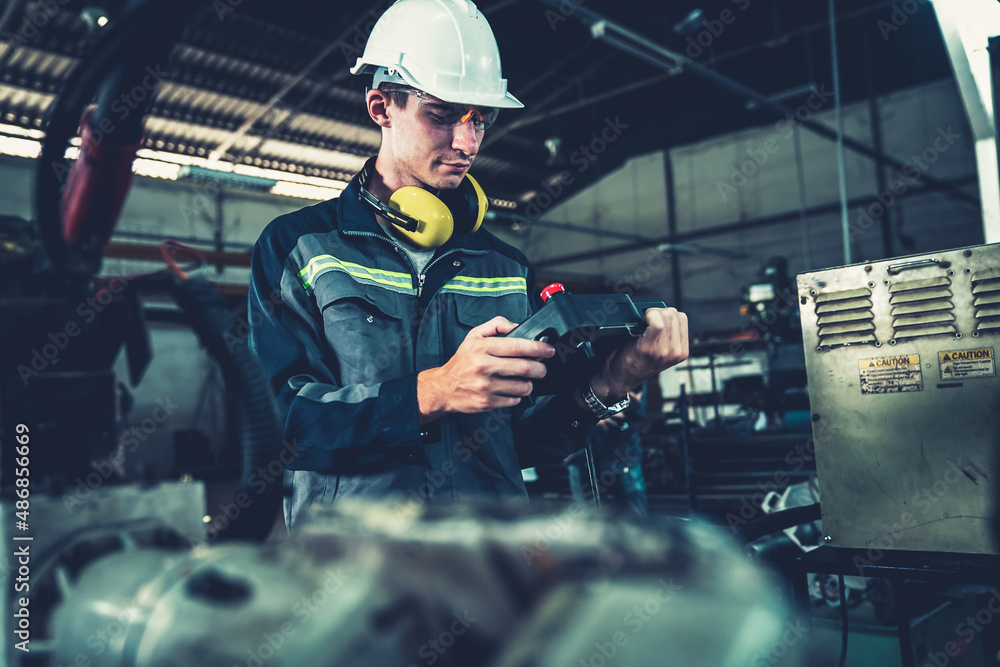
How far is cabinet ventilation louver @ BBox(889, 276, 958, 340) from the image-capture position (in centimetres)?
126

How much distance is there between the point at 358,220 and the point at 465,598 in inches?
35.6

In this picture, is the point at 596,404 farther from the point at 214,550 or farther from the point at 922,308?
the point at 214,550

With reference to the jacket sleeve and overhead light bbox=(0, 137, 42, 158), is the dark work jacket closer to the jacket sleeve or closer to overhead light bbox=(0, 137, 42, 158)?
the jacket sleeve

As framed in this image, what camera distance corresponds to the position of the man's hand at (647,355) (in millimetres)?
983

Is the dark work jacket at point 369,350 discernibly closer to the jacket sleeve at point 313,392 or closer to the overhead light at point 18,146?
the jacket sleeve at point 313,392

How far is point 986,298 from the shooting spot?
1.23 m

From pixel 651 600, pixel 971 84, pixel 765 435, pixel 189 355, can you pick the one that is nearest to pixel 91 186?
pixel 651 600

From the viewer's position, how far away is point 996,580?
113 centimetres

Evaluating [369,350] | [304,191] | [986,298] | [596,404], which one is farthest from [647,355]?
[304,191]

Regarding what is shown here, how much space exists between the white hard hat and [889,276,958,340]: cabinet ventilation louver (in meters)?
0.79

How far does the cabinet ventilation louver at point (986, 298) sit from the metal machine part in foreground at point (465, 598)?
117cm

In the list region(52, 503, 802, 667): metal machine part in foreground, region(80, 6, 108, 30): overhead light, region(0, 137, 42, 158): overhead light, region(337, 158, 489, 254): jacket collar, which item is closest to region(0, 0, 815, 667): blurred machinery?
region(52, 503, 802, 667): metal machine part in foreground

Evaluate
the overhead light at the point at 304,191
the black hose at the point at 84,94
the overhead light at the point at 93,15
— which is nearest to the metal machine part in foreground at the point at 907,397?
the black hose at the point at 84,94

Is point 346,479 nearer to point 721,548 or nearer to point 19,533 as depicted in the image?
point 19,533
